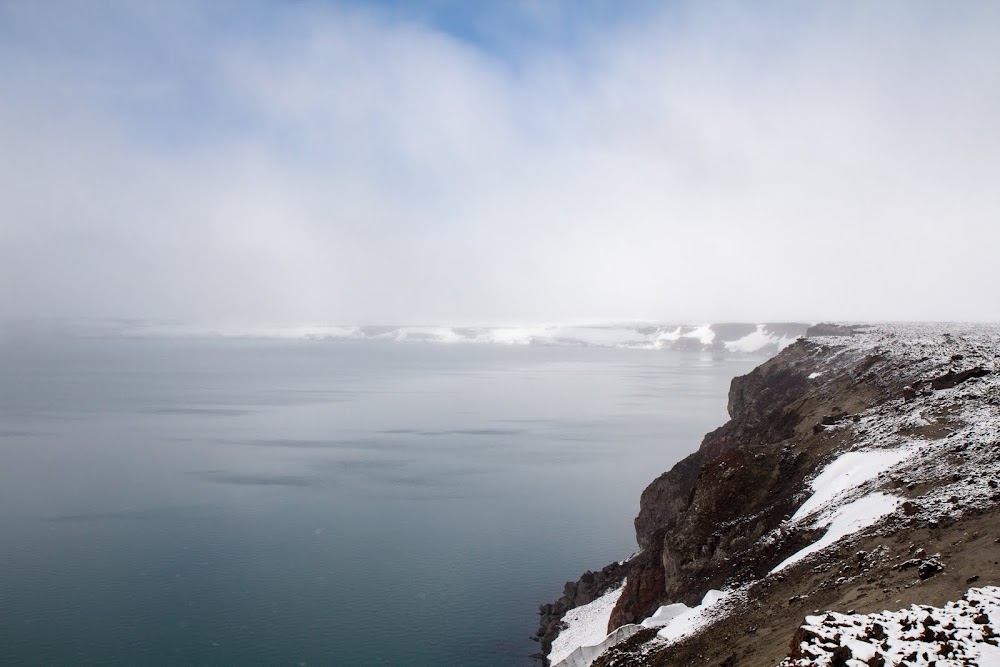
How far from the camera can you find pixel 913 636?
403 inches

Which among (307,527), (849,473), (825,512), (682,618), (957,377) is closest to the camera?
(682,618)

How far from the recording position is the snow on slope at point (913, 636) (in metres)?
9.66

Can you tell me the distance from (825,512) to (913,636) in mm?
9175

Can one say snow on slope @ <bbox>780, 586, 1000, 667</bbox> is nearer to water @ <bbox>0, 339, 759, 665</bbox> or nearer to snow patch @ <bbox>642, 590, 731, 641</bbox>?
snow patch @ <bbox>642, 590, 731, 641</bbox>

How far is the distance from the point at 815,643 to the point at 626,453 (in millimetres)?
72122

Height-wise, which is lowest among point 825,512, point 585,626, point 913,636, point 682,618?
point 585,626

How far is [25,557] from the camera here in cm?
4088

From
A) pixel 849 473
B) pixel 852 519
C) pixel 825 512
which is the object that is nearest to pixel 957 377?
pixel 849 473

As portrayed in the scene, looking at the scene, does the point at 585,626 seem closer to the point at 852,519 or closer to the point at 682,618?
the point at 682,618

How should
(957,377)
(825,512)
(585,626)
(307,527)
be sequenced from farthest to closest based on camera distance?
(307,527) < (585,626) < (957,377) < (825,512)

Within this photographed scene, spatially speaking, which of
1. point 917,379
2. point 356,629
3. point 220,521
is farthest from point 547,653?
point 220,521

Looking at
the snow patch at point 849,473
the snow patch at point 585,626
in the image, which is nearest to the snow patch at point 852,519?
the snow patch at point 849,473

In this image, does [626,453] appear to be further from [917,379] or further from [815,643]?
[815,643]

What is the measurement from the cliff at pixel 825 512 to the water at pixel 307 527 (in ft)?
25.2
